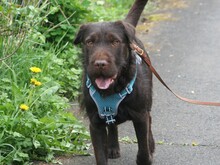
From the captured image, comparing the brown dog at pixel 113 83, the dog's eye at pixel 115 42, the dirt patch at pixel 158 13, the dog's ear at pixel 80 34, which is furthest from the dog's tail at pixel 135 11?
the dirt patch at pixel 158 13

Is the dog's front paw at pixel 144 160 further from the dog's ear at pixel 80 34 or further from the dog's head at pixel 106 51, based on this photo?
the dog's ear at pixel 80 34

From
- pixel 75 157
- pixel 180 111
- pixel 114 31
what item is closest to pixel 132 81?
pixel 114 31

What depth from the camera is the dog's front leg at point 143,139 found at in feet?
15.9

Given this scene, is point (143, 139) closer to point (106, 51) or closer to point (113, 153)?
point (113, 153)

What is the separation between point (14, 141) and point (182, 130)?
6.39ft

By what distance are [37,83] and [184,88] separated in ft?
9.42

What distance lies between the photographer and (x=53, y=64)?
6832 millimetres

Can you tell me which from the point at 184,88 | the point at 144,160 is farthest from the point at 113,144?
the point at 184,88

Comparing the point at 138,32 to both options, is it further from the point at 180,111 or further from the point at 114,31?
the point at 114,31

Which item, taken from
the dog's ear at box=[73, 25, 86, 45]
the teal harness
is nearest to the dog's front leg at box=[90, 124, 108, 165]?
the teal harness

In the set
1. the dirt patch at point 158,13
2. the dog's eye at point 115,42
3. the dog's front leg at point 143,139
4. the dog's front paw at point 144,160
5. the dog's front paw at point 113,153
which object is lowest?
the dirt patch at point 158,13

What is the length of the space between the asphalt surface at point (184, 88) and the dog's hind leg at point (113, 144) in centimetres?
8

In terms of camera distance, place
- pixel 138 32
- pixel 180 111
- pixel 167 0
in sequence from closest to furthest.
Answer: pixel 180 111, pixel 138 32, pixel 167 0

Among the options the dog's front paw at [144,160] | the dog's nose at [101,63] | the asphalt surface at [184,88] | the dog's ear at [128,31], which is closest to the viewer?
the dog's nose at [101,63]
